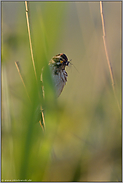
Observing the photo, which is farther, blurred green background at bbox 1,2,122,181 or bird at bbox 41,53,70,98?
bird at bbox 41,53,70,98

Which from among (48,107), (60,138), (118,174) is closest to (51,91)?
(48,107)

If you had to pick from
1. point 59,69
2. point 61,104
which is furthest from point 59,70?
point 61,104

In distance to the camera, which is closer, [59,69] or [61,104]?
[61,104]

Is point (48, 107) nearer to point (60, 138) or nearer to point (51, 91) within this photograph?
point (51, 91)

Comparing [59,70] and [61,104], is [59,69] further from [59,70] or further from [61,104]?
[61,104]

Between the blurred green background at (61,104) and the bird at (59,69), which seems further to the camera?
the bird at (59,69)

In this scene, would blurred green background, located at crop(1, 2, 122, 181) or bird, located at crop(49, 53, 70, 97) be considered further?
bird, located at crop(49, 53, 70, 97)

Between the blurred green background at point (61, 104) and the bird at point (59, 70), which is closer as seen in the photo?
the blurred green background at point (61, 104)

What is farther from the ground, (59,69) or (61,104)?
(59,69)

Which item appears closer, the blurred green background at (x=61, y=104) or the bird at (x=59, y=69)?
the blurred green background at (x=61, y=104)
